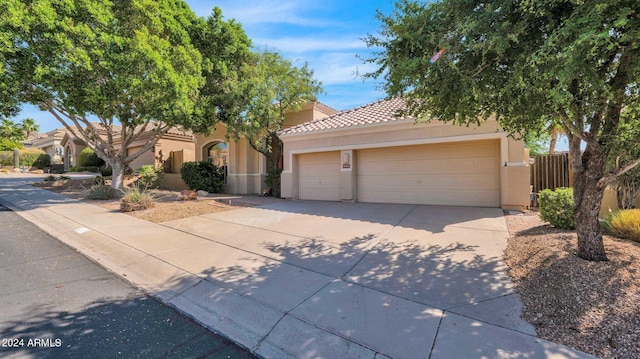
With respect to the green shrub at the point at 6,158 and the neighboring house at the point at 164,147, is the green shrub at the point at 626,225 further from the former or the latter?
the green shrub at the point at 6,158

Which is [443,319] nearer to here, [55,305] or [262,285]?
[262,285]

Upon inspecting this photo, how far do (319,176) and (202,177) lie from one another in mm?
7453

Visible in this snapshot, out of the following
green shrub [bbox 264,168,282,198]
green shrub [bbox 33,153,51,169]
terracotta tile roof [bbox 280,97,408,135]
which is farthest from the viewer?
green shrub [bbox 33,153,51,169]

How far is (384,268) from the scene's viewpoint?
4879 millimetres

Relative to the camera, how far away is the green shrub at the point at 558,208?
6219 millimetres

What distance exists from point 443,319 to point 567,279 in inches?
77.2

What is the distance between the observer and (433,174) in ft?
35.6

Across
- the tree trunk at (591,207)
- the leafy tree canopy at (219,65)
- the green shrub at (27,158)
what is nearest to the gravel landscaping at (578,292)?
the tree trunk at (591,207)

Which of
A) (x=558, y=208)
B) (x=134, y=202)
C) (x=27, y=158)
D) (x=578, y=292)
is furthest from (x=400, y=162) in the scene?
(x=27, y=158)

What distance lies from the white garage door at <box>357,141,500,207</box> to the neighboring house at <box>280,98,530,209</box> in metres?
0.03

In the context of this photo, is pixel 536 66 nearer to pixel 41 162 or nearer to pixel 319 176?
pixel 319 176

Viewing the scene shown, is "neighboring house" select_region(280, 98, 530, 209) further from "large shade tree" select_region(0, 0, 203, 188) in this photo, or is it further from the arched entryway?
the arched entryway

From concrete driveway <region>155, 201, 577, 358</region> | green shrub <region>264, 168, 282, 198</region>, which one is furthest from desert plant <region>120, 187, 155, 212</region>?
green shrub <region>264, 168, 282, 198</region>

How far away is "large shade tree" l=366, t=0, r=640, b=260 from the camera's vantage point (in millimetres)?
3176
